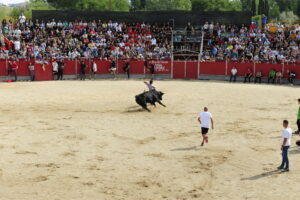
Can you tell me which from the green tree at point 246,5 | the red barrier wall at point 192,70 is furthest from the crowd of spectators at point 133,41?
the green tree at point 246,5

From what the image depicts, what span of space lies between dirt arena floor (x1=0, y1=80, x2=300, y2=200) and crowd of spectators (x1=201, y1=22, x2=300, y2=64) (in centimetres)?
1332

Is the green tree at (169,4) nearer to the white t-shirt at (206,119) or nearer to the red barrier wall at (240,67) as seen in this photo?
the red barrier wall at (240,67)

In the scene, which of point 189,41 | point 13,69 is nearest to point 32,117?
point 13,69

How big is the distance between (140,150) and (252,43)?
27.8 meters

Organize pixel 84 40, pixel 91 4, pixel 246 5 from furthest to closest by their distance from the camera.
A: pixel 246 5 < pixel 91 4 < pixel 84 40

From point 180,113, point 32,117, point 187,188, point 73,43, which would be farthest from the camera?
point 73,43

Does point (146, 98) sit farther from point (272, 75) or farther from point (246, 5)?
point (246, 5)

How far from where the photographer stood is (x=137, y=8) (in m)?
112

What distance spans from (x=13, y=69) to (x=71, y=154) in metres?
23.0

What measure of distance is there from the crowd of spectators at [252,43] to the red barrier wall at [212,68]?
96 cm

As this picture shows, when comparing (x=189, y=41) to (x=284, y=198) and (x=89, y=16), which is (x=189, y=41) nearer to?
(x=89, y=16)

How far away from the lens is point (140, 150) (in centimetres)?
1402

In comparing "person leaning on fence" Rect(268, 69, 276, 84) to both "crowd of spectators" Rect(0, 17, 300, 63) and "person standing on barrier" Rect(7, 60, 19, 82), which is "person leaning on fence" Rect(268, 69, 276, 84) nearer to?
"crowd of spectators" Rect(0, 17, 300, 63)

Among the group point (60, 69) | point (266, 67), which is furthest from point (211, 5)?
point (60, 69)
